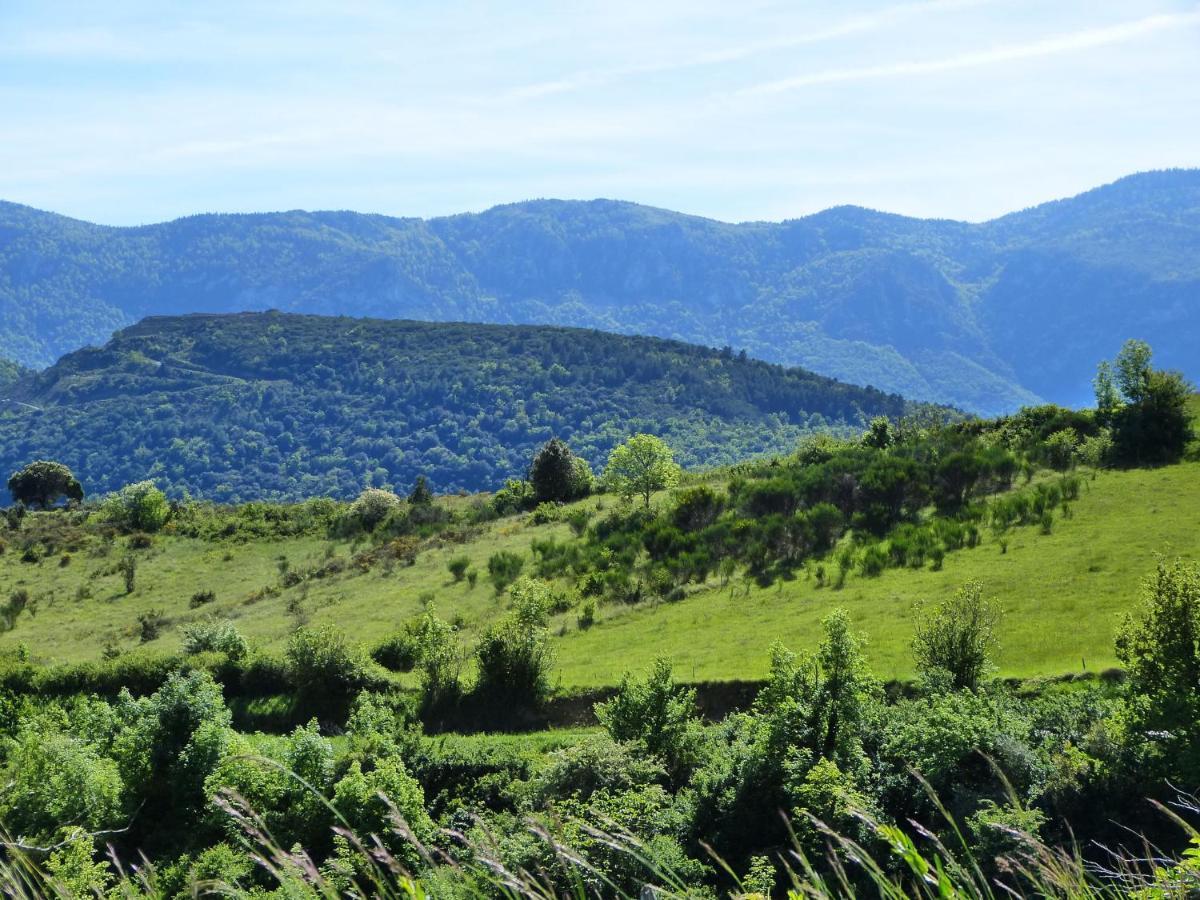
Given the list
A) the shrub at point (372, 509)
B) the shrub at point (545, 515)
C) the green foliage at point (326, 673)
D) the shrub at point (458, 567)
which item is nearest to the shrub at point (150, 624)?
Answer: the shrub at point (458, 567)

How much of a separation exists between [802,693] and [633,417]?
15415 centimetres

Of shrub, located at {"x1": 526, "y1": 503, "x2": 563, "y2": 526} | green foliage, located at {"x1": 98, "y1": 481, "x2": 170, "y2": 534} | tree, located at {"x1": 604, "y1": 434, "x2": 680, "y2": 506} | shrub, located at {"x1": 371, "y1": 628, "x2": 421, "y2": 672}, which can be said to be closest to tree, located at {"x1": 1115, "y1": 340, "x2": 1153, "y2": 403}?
tree, located at {"x1": 604, "y1": 434, "x2": 680, "y2": 506}

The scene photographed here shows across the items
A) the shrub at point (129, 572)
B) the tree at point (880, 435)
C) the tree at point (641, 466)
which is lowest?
the shrub at point (129, 572)

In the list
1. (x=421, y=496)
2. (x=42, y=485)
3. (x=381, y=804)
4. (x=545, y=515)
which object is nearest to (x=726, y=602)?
(x=381, y=804)

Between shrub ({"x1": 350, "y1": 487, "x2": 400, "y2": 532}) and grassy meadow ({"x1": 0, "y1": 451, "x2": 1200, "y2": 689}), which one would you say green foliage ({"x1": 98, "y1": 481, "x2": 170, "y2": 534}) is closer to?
grassy meadow ({"x1": 0, "y1": 451, "x2": 1200, "y2": 689})

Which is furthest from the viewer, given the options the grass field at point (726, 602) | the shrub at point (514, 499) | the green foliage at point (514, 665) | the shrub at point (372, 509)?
the shrub at point (372, 509)

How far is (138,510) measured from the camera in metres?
57.2

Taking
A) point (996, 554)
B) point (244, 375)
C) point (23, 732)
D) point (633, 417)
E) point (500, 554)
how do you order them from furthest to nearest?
point (244, 375) → point (633, 417) → point (500, 554) → point (996, 554) → point (23, 732)

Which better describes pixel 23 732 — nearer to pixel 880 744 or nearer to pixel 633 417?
pixel 880 744

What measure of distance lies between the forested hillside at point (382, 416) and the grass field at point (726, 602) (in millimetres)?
111003

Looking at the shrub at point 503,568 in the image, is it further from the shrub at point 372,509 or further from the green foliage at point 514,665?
the shrub at point 372,509

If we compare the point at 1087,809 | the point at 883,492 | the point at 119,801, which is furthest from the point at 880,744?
the point at 883,492

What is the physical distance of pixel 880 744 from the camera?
60.8 ft

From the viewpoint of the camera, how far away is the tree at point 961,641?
20.8m
